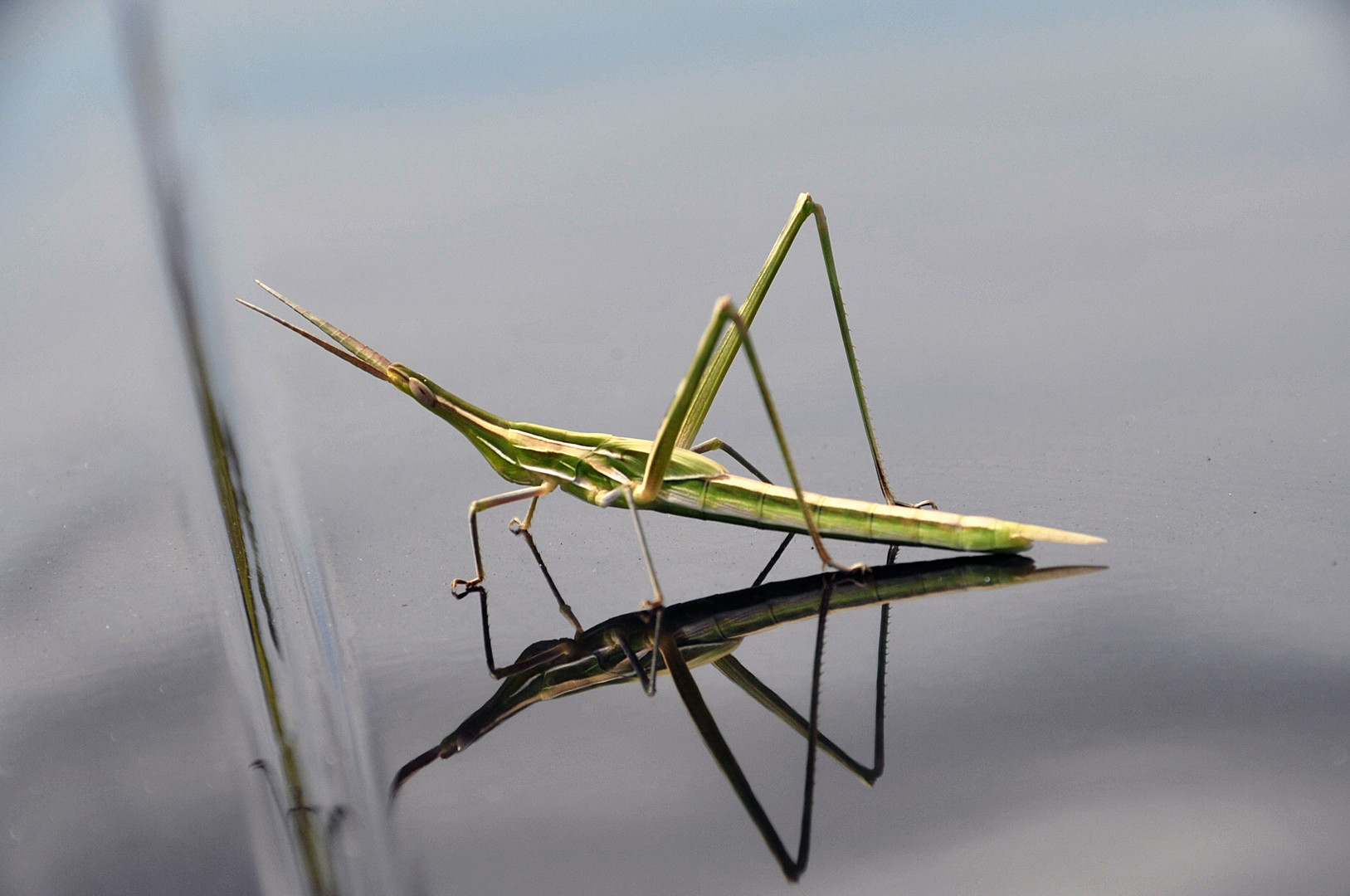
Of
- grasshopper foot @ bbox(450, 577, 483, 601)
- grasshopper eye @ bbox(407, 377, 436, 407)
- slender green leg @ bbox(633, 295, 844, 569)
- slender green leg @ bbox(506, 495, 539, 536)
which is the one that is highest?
grasshopper eye @ bbox(407, 377, 436, 407)

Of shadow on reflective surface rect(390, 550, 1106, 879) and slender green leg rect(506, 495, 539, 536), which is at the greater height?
slender green leg rect(506, 495, 539, 536)

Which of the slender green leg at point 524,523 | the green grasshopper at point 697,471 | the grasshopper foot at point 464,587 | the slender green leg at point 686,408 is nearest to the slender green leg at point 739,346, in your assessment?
the green grasshopper at point 697,471

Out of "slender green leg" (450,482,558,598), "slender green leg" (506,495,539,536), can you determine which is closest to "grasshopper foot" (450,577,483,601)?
"slender green leg" (450,482,558,598)

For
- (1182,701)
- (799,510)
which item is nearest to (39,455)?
(799,510)

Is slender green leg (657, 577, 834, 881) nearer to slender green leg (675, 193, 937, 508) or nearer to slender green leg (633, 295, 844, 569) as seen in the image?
slender green leg (633, 295, 844, 569)

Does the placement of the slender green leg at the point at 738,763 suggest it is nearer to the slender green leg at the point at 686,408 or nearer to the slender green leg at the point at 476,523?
the slender green leg at the point at 686,408

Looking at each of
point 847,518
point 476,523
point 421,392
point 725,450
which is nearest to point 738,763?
point 847,518

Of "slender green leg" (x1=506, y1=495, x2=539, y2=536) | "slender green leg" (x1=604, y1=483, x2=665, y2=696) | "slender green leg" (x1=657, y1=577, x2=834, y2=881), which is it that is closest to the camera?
"slender green leg" (x1=657, y1=577, x2=834, y2=881)
